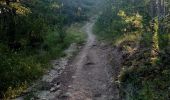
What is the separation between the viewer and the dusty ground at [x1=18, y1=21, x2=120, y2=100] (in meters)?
14.9

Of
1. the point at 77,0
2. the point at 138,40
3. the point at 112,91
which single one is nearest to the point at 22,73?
the point at 112,91

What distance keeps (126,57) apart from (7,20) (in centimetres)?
1020

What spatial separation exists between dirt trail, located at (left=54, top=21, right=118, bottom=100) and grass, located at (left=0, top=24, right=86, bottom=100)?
171 centimetres

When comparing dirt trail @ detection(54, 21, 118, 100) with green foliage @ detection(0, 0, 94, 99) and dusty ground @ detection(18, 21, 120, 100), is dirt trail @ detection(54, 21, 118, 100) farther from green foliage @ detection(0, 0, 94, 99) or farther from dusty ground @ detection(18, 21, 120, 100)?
green foliage @ detection(0, 0, 94, 99)

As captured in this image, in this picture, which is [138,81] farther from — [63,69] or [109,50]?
[109,50]

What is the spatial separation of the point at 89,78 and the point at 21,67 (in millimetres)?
4160

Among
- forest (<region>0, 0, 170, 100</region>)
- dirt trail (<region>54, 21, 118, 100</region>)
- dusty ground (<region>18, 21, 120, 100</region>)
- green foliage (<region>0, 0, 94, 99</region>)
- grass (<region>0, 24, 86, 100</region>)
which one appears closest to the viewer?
forest (<region>0, 0, 170, 100</region>)

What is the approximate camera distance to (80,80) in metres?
17.4

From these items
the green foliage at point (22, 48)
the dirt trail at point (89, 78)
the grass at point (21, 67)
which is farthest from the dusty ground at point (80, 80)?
the green foliage at point (22, 48)

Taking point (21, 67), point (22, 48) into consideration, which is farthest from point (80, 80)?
point (22, 48)

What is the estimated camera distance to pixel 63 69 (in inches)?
805

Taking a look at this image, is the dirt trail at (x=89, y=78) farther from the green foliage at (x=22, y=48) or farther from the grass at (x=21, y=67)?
the green foliage at (x=22, y=48)

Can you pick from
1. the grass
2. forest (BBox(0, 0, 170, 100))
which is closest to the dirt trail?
forest (BBox(0, 0, 170, 100))

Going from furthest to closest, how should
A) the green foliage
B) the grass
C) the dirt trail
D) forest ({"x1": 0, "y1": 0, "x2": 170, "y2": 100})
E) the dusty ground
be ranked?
the green foliage < the grass < the dusty ground < the dirt trail < forest ({"x1": 0, "y1": 0, "x2": 170, "y2": 100})
